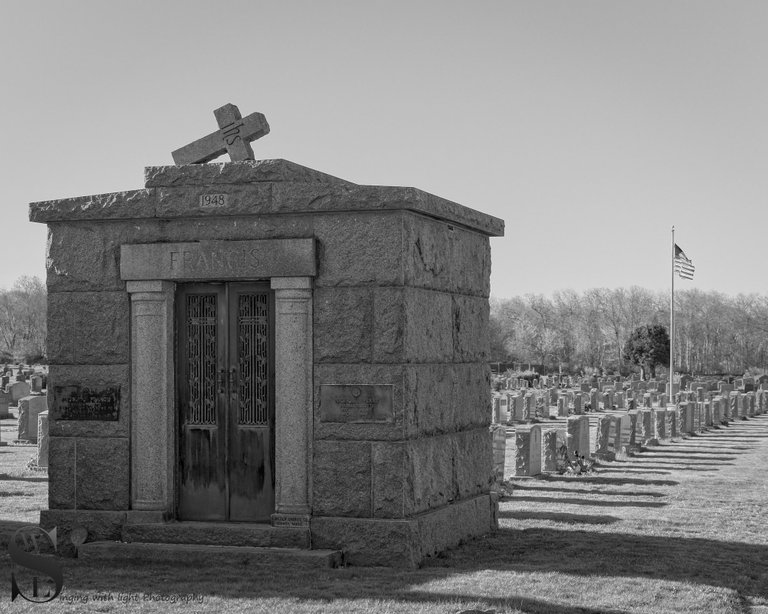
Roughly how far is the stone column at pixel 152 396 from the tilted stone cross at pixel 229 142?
115 centimetres

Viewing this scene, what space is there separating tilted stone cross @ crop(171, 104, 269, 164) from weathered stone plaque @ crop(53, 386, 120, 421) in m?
2.02

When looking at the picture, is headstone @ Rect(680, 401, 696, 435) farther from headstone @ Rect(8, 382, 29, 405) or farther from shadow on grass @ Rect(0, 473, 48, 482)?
headstone @ Rect(8, 382, 29, 405)

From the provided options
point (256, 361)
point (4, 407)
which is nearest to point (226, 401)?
point (256, 361)

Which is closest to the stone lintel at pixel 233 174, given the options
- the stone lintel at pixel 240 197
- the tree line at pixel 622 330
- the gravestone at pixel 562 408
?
the stone lintel at pixel 240 197

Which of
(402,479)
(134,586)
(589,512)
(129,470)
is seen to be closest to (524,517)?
(589,512)

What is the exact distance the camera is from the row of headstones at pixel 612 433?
16781mm

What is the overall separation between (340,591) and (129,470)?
2.64 m

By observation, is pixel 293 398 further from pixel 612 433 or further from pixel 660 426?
pixel 660 426

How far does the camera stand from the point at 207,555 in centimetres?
864

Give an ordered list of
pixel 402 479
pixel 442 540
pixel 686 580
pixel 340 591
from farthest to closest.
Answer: pixel 442 540 < pixel 402 479 < pixel 686 580 < pixel 340 591

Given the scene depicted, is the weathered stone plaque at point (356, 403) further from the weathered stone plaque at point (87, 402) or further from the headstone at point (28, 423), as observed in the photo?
the headstone at point (28, 423)

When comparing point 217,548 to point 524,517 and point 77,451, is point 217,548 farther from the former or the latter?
point 524,517

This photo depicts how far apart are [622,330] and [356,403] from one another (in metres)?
93.2

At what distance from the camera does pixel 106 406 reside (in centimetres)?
931
